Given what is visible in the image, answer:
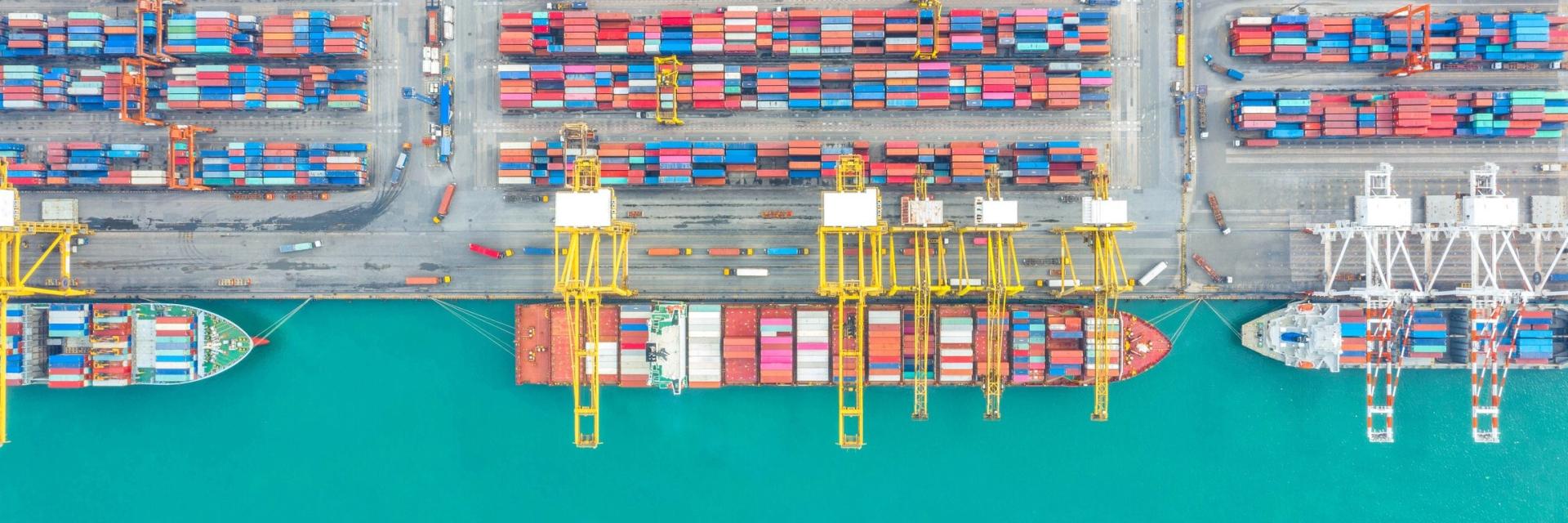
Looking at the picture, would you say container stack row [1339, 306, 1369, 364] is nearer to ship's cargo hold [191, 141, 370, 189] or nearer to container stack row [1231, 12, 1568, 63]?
container stack row [1231, 12, 1568, 63]

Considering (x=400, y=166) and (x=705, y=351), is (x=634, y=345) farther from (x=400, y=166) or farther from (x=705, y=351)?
(x=400, y=166)

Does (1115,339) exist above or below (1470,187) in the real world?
below

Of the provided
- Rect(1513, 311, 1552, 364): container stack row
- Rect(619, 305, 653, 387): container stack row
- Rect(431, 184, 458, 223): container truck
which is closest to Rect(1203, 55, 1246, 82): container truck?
Rect(1513, 311, 1552, 364): container stack row

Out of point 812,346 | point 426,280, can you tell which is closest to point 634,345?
point 812,346

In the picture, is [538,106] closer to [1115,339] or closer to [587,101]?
[587,101]

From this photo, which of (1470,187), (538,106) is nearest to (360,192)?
(538,106)
